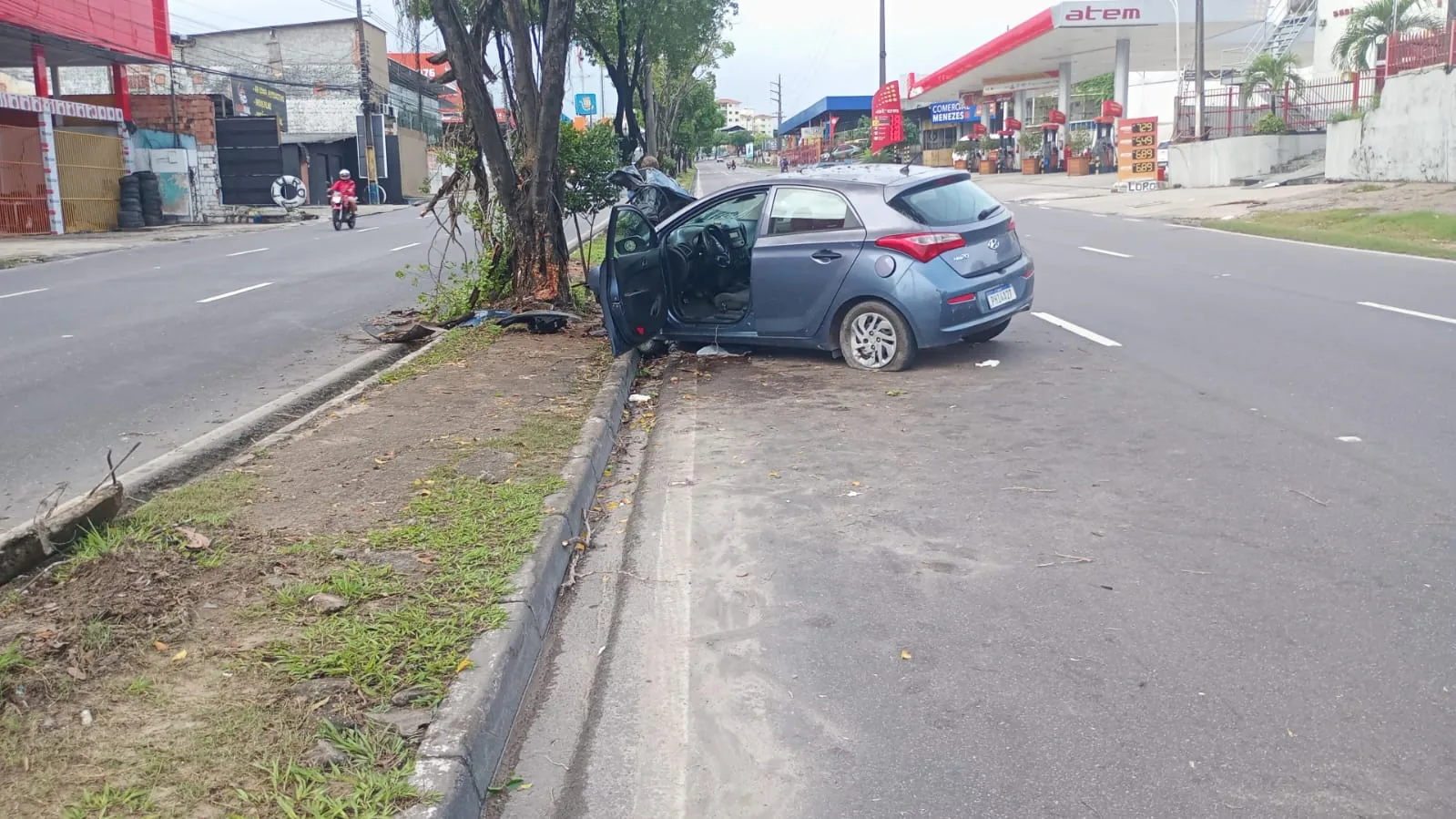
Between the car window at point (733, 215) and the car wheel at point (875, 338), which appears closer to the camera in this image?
the car wheel at point (875, 338)

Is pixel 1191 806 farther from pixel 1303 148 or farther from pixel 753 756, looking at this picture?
pixel 1303 148

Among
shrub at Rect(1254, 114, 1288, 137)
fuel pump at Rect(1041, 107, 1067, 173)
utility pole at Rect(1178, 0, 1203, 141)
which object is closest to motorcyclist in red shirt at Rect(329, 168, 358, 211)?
utility pole at Rect(1178, 0, 1203, 141)

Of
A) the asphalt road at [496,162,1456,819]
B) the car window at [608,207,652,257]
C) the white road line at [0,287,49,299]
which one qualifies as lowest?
the asphalt road at [496,162,1456,819]

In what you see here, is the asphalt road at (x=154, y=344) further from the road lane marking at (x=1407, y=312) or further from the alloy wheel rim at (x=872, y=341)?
the road lane marking at (x=1407, y=312)

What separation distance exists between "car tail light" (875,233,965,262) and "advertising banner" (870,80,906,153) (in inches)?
1822

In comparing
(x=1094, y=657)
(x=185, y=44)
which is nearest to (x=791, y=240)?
(x=1094, y=657)

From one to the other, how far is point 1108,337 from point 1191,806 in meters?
7.48

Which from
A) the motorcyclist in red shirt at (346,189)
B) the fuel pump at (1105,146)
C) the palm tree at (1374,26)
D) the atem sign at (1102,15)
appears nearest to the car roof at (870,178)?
the motorcyclist in red shirt at (346,189)

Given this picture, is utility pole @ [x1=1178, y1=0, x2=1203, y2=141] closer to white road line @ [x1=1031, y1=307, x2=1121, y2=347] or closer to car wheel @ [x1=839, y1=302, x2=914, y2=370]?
white road line @ [x1=1031, y1=307, x2=1121, y2=347]

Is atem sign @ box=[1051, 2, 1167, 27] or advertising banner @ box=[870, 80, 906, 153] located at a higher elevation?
atem sign @ box=[1051, 2, 1167, 27]

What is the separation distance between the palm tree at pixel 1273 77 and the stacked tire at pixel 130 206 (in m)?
32.9

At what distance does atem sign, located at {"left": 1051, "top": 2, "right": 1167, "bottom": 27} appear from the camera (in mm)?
40094

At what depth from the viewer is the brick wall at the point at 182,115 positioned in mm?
38062

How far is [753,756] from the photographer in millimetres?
3605
